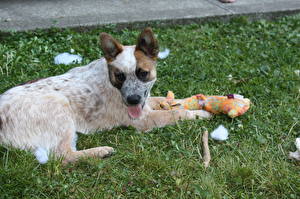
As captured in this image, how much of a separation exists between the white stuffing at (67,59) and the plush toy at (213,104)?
144cm

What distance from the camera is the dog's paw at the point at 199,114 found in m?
4.20

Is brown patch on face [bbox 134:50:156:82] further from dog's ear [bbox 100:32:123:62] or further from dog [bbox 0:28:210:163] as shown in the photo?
dog's ear [bbox 100:32:123:62]

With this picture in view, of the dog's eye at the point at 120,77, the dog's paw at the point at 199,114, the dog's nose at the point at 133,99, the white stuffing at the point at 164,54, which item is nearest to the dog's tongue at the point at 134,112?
the dog's nose at the point at 133,99

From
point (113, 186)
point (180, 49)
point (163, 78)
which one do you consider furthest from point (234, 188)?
point (180, 49)

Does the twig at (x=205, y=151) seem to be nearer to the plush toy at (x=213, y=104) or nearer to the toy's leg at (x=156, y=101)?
the plush toy at (x=213, y=104)

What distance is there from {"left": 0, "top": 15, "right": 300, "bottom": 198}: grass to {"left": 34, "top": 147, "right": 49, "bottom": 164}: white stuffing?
2.3 inches

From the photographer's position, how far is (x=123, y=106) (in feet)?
13.6

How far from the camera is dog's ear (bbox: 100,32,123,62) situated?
12.6ft

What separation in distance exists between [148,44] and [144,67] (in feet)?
0.70

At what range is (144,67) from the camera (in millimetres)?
3898

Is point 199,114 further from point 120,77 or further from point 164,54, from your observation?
point 164,54

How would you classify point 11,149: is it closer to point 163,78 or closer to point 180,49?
point 163,78

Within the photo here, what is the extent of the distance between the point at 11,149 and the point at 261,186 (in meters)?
1.98

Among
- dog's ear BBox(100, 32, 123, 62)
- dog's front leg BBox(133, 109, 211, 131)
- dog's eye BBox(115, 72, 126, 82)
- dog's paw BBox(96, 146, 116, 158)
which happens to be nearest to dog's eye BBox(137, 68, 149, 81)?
dog's eye BBox(115, 72, 126, 82)
